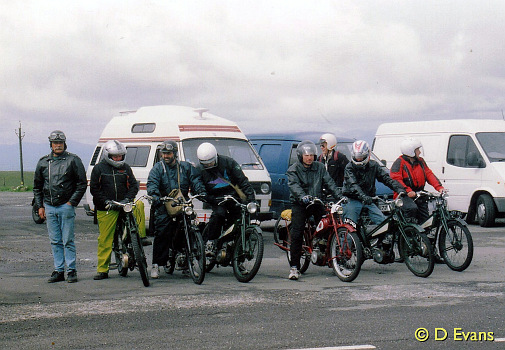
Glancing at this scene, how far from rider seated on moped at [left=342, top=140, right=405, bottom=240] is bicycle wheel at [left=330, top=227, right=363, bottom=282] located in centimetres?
81

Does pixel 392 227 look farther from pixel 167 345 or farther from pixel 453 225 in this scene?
pixel 167 345

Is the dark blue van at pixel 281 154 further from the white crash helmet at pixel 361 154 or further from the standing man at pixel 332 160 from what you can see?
the white crash helmet at pixel 361 154

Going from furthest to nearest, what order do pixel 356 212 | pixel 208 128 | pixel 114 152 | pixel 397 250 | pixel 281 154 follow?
pixel 281 154, pixel 208 128, pixel 356 212, pixel 397 250, pixel 114 152

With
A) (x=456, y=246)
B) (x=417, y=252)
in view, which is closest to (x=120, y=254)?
(x=417, y=252)

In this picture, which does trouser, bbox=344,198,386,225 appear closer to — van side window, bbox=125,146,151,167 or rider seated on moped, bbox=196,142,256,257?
rider seated on moped, bbox=196,142,256,257

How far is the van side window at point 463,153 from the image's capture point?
705 inches

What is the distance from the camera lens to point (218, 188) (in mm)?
10305

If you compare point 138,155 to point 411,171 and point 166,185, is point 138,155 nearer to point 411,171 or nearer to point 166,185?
point 166,185

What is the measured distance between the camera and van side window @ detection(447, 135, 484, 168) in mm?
17911

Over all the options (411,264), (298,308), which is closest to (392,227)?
(411,264)

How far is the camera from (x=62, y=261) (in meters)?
10.1

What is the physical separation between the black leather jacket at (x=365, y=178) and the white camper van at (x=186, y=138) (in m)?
4.61

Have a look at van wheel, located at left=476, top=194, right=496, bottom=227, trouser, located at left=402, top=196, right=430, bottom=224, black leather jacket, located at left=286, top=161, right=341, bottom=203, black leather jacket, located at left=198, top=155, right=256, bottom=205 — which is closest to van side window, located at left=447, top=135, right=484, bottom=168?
van wheel, located at left=476, top=194, right=496, bottom=227

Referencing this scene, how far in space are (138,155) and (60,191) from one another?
6421 mm
